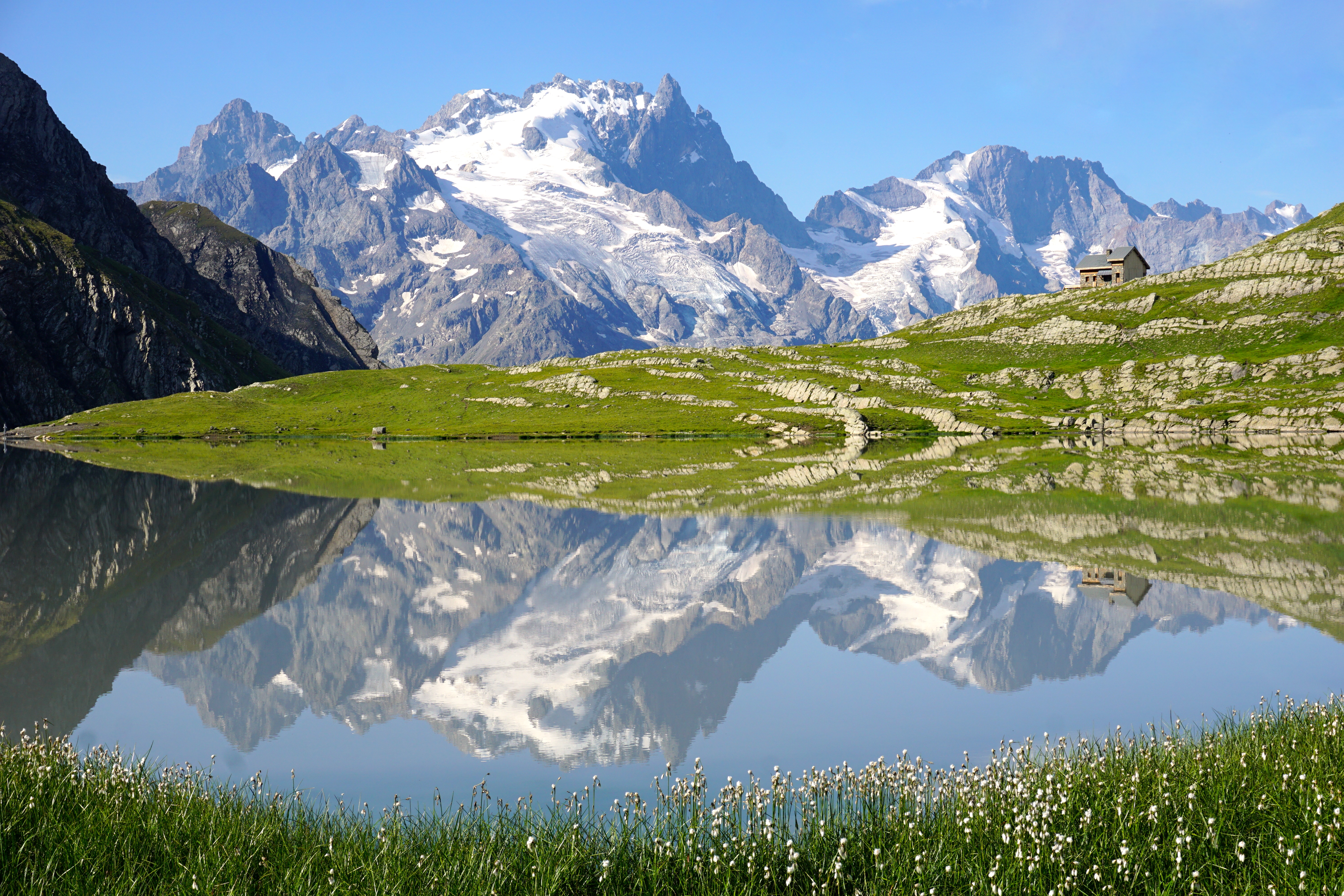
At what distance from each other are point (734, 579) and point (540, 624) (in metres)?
9.09

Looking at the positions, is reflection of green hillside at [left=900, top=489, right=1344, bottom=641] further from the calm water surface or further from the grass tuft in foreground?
the grass tuft in foreground

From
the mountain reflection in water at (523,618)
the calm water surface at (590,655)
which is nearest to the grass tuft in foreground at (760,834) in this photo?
the calm water surface at (590,655)

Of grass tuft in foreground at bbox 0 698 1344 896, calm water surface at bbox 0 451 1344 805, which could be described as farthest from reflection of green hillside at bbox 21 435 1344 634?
grass tuft in foreground at bbox 0 698 1344 896

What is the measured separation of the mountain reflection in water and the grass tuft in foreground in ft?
16.1

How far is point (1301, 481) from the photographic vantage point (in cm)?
6194

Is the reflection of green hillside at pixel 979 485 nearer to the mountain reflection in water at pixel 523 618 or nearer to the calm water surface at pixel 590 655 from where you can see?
the mountain reflection in water at pixel 523 618

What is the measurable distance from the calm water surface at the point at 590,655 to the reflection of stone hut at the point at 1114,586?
189mm

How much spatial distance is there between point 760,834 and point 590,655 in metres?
12.8

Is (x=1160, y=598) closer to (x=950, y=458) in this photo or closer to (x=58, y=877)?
(x=58, y=877)

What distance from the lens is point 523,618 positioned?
28.8 m

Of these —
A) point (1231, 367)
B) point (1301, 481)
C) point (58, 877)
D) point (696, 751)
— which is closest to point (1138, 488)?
point (1301, 481)

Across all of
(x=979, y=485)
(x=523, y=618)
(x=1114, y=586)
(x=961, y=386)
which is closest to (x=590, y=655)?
(x=523, y=618)

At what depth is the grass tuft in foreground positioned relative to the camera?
10.1 metres

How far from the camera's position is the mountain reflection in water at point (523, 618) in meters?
20.1
